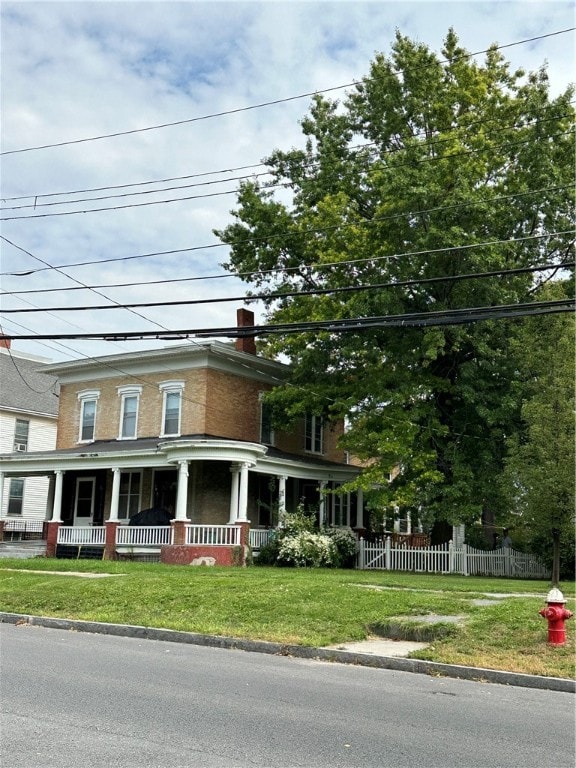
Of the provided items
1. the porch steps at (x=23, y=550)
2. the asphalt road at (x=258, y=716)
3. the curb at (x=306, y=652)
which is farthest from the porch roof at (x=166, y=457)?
the asphalt road at (x=258, y=716)

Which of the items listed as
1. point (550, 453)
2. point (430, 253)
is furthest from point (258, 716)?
point (430, 253)

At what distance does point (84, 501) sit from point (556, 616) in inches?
1050

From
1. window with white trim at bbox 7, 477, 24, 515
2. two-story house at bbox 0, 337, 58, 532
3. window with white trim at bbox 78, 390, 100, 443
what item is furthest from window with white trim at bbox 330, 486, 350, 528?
window with white trim at bbox 7, 477, 24, 515

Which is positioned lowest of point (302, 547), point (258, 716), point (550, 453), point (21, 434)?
point (258, 716)

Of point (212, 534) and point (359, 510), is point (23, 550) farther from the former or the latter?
point (359, 510)

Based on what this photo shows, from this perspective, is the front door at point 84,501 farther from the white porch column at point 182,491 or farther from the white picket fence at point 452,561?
the white picket fence at point 452,561

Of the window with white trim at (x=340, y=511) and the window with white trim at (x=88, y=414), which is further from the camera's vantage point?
the window with white trim at (x=340, y=511)

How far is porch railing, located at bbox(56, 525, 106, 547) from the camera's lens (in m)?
29.6

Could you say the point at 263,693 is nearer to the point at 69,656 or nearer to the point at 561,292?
the point at 69,656

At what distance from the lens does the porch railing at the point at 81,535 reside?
29578mm

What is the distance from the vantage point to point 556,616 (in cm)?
1062

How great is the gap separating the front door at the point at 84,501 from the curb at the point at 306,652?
Answer: 19718 mm

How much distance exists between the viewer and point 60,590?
16.2 meters

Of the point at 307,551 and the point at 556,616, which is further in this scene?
the point at 307,551
